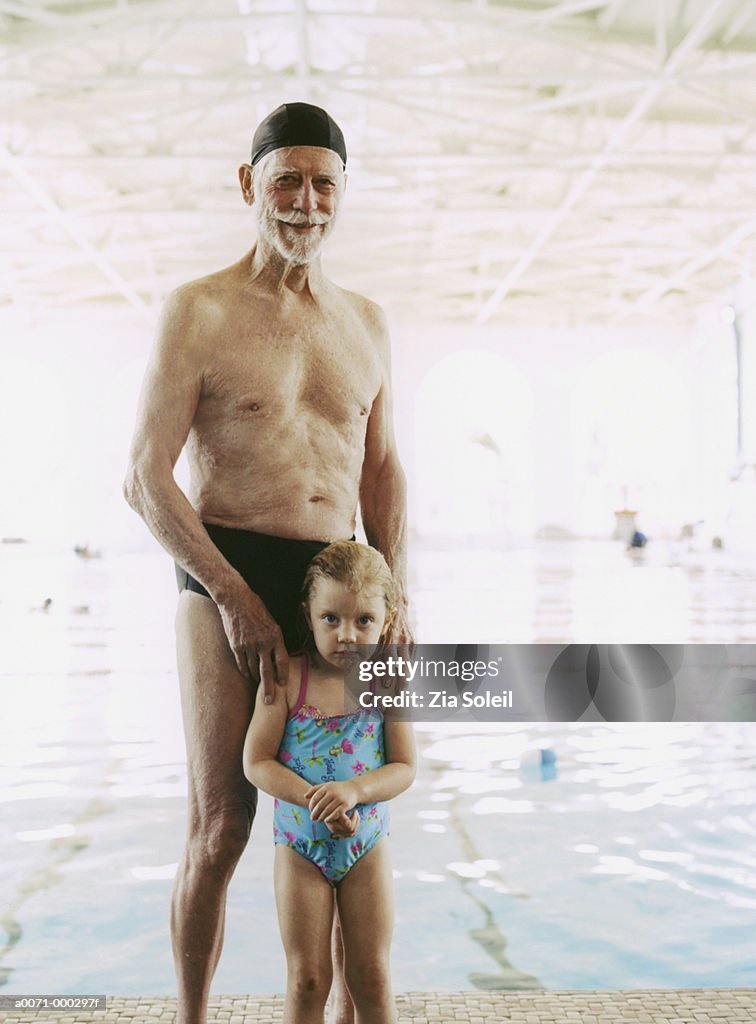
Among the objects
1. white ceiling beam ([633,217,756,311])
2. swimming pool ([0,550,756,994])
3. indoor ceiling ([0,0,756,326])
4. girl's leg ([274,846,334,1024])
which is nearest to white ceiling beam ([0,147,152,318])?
indoor ceiling ([0,0,756,326])

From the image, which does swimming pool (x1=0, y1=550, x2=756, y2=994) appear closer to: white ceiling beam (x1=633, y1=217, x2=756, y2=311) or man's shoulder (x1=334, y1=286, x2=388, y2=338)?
man's shoulder (x1=334, y1=286, x2=388, y2=338)

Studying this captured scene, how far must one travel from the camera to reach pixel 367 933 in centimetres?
164

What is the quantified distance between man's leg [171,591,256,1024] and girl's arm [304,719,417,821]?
6.8 inches

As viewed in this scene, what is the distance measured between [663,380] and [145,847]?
1681cm

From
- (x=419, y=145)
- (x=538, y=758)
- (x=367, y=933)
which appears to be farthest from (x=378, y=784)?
(x=419, y=145)

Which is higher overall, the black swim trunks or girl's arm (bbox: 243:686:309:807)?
the black swim trunks

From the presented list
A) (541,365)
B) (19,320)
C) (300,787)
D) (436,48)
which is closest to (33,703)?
(300,787)

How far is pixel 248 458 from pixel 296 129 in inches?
18.6

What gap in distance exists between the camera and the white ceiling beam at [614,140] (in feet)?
30.0

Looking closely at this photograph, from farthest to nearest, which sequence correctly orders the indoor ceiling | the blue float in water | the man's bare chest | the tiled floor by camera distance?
the indoor ceiling < the blue float in water < the tiled floor < the man's bare chest

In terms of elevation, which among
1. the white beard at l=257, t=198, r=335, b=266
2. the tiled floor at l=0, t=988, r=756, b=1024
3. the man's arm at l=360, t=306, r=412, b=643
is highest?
the white beard at l=257, t=198, r=335, b=266

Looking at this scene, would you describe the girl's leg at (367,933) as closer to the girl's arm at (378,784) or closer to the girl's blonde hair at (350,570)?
the girl's arm at (378,784)

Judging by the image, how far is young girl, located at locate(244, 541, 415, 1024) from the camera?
1631mm

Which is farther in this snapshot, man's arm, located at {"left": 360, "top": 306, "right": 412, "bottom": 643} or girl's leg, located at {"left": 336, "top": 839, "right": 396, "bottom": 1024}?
man's arm, located at {"left": 360, "top": 306, "right": 412, "bottom": 643}
